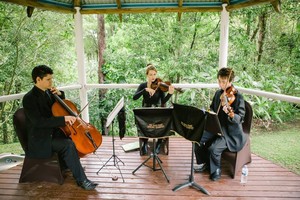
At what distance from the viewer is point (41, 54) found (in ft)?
27.5

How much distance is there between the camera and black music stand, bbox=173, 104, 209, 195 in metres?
2.69

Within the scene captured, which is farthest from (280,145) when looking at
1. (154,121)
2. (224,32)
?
(154,121)

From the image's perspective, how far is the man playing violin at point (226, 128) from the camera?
310cm

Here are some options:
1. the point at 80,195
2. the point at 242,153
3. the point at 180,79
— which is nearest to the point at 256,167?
the point at 242,153

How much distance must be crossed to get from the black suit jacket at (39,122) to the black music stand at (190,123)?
1.34 metres

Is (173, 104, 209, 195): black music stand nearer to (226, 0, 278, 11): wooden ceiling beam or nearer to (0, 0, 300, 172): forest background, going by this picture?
(226, 0, 278, 11): wooden ceiling beam

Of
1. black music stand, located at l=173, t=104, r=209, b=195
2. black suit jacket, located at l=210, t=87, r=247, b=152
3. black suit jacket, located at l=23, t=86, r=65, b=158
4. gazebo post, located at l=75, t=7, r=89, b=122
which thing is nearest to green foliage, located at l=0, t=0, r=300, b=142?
gazebo post, located at l=75, t=7, r=89, b=122

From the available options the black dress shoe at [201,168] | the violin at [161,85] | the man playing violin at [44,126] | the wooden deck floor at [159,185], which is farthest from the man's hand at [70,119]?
the black dress shoe at [201,168]

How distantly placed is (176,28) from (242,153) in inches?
196

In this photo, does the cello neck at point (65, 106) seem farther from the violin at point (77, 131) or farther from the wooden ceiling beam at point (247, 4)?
the wooden ceiling beam at point (247, 4)

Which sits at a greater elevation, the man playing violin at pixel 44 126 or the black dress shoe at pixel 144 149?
the man playing violin at pixel 44 126

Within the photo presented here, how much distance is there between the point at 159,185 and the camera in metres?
3.15

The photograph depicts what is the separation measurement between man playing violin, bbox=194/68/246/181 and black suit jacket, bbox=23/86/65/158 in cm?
194

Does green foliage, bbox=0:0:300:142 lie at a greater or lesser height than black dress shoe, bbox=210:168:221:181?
greater
